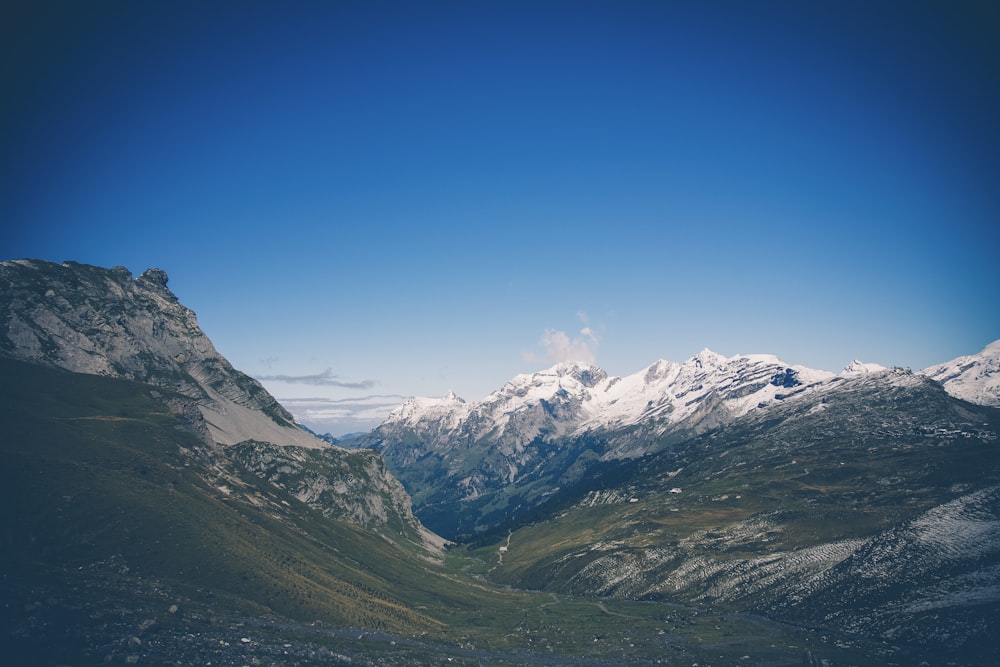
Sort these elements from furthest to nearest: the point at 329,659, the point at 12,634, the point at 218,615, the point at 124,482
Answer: the point at 124,482 < the point at 218,615 < the point at 329,659 < the point at 12,634

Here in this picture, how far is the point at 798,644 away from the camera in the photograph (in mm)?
183500

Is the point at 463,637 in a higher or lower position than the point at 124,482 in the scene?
lower

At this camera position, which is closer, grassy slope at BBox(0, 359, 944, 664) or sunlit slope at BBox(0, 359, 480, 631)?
grassy slope at BBox(0, 359, 944, 664)

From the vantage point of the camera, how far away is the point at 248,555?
182 meters

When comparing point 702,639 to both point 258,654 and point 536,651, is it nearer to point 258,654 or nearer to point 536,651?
point 536,651

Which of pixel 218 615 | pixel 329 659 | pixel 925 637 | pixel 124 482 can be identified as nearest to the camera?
pixel 329 659

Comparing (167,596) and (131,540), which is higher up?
(131,540)

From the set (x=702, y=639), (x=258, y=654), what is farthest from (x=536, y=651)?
(x=258, y=654)

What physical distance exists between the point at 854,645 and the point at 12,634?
734 ft

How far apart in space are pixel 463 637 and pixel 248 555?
77.9 m

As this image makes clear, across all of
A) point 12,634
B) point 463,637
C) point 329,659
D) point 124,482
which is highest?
point 124,482

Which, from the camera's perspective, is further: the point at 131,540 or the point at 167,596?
the point at 131,540

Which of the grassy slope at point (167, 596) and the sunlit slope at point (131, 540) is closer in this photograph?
the grassy slope at point (167, 596)

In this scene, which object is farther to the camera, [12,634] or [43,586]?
[43,586]
